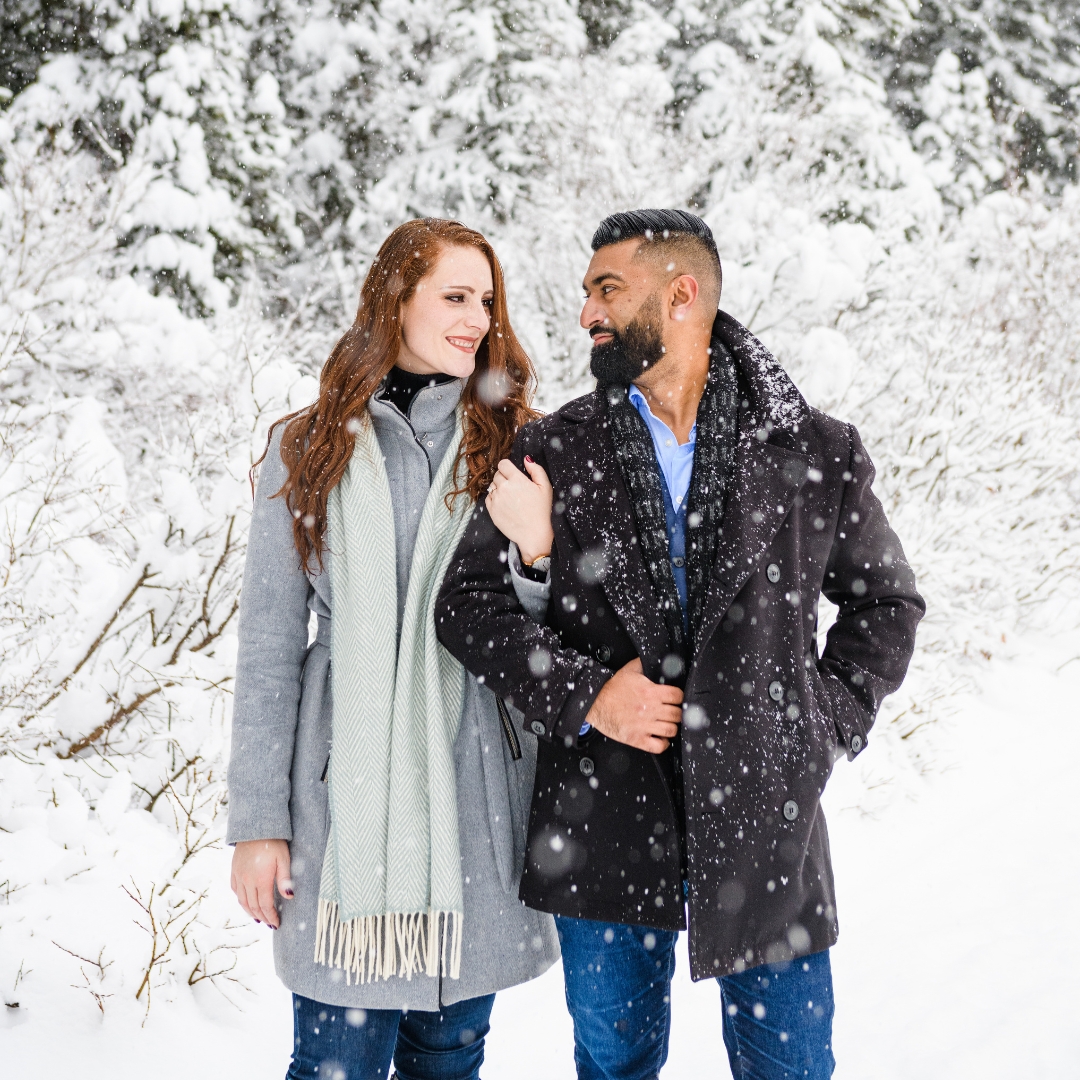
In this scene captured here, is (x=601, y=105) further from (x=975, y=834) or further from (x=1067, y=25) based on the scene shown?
(x=1067, y=25)

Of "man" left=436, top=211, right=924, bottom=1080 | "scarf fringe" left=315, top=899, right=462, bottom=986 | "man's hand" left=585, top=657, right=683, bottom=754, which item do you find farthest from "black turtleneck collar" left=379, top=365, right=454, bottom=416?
"scarf fringe" left=315, top=899, right=462, bottom=986

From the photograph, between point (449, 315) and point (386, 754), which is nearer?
point (386, 754)

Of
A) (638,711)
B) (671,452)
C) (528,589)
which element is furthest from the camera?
(671,452)

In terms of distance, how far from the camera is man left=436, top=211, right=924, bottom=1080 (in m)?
1.77

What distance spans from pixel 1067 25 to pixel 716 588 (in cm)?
1646

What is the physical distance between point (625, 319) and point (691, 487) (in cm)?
46

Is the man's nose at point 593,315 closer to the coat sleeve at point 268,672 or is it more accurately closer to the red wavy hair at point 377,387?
the red wavy hair at point 377,387

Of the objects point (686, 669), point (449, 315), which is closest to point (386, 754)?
point (686, 669)

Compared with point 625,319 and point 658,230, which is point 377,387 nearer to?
point 625,319

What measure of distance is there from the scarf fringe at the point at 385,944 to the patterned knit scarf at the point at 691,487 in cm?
82

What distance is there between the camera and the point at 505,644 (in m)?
1.79

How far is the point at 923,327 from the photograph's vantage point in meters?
7.22

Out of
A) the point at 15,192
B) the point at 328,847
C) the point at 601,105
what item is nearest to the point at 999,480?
the point at 601,105

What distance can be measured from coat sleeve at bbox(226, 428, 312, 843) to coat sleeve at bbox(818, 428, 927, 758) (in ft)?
3.97
